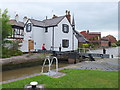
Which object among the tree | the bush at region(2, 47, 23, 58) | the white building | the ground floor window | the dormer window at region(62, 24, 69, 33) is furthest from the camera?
the ground floor window

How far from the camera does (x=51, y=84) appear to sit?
19.4 ft

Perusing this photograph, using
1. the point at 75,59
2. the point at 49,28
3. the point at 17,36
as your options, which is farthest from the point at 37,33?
the point at 75,59

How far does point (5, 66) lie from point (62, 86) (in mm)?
9660

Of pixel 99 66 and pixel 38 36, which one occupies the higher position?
pixel 38 36

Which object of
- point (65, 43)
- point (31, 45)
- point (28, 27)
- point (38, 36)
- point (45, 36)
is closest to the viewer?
point (31, 45)

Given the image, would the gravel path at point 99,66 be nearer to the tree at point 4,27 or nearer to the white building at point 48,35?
the tree at point 4,27

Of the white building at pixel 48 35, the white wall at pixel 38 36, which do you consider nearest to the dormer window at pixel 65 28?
the white building at pixel 48 35

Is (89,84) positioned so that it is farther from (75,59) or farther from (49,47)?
(49,47)

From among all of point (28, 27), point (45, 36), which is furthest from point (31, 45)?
point (28, 27)

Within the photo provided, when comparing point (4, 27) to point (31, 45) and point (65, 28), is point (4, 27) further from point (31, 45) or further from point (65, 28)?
point (65, 28)

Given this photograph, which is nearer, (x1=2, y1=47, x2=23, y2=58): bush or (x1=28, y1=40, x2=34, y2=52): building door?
(x1=2, y1=47, x2=23, y2=58): bush

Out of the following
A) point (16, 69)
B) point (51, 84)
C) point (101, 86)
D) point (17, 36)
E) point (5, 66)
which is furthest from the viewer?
point (17, 36)

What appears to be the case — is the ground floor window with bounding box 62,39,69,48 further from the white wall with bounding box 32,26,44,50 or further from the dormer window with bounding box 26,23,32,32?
the dormer window with bounding box 26,23,32,32

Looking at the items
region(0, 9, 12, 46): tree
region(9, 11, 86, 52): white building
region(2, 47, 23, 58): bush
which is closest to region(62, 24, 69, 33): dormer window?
region(9, 11, 86, 52): white building
